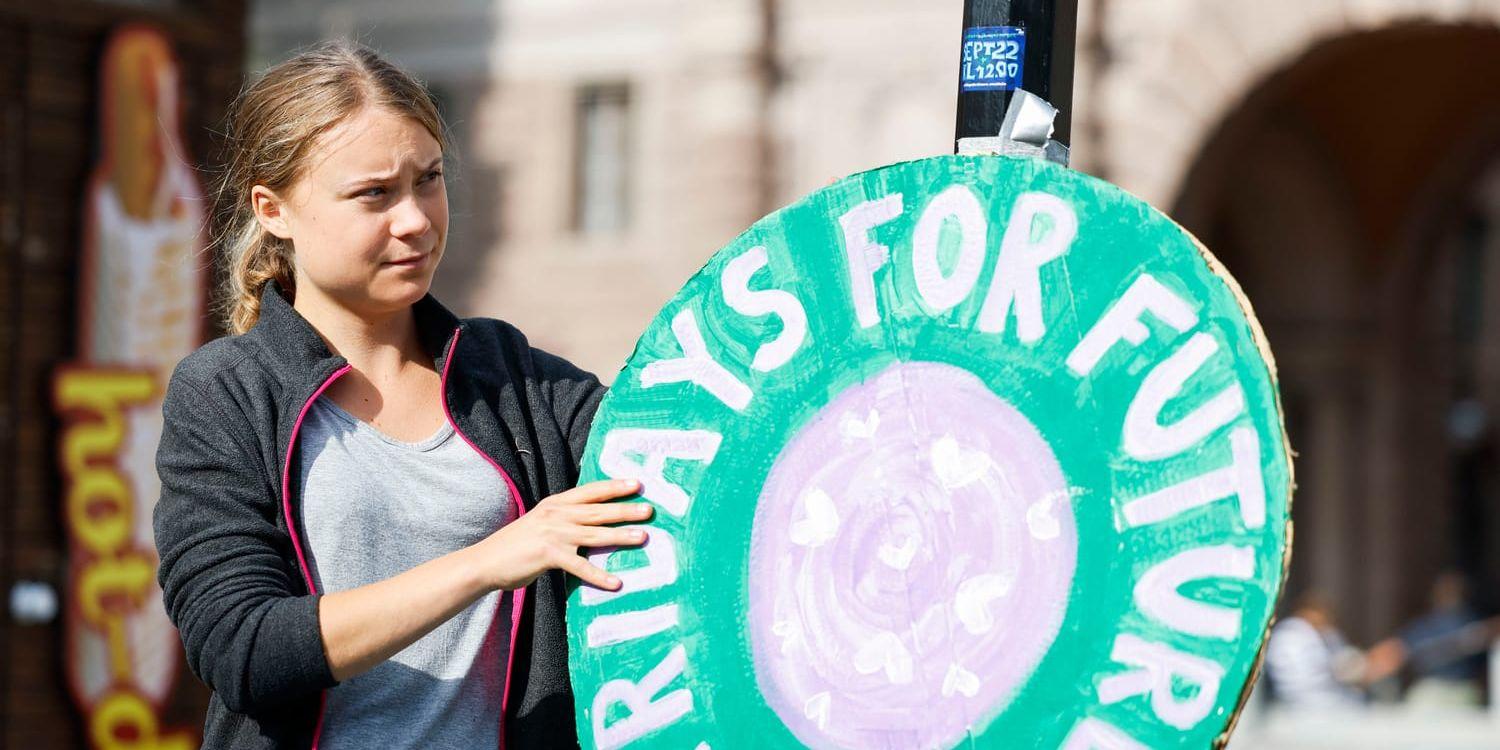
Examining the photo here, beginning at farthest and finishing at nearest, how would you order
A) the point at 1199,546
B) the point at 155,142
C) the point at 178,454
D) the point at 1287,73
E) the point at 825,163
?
the point at 825,163, the point at 1287,73, the point at 155,142, the point at 178,454, the point at 1199,546

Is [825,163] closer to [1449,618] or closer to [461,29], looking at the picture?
[461,29]

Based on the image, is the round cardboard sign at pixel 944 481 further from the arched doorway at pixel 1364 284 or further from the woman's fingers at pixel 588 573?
the arched doorway at pixel 1364 284

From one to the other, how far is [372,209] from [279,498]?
317mm

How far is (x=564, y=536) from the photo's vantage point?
78.6 inches

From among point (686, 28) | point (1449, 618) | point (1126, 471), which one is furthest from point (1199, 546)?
point (1449, 618)

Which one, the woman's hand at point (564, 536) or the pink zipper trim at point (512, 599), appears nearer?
the woman's hand at point (564, 536)

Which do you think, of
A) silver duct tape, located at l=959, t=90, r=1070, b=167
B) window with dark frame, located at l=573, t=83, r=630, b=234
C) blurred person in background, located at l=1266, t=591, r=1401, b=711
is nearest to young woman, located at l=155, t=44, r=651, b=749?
silver duct tape, located at l=959, t=90, r=1070, b=167

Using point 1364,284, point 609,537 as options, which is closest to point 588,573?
point 609,537

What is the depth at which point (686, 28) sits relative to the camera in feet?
46.4

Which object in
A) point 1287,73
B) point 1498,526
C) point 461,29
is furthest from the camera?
point 1498,526

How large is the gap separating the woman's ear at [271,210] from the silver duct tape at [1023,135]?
0.76m

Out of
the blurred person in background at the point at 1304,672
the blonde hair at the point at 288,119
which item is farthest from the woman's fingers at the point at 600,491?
the blurred person in background at the point at 1304,672

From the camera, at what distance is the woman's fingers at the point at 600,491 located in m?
2.04

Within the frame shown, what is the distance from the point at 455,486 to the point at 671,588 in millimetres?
256
